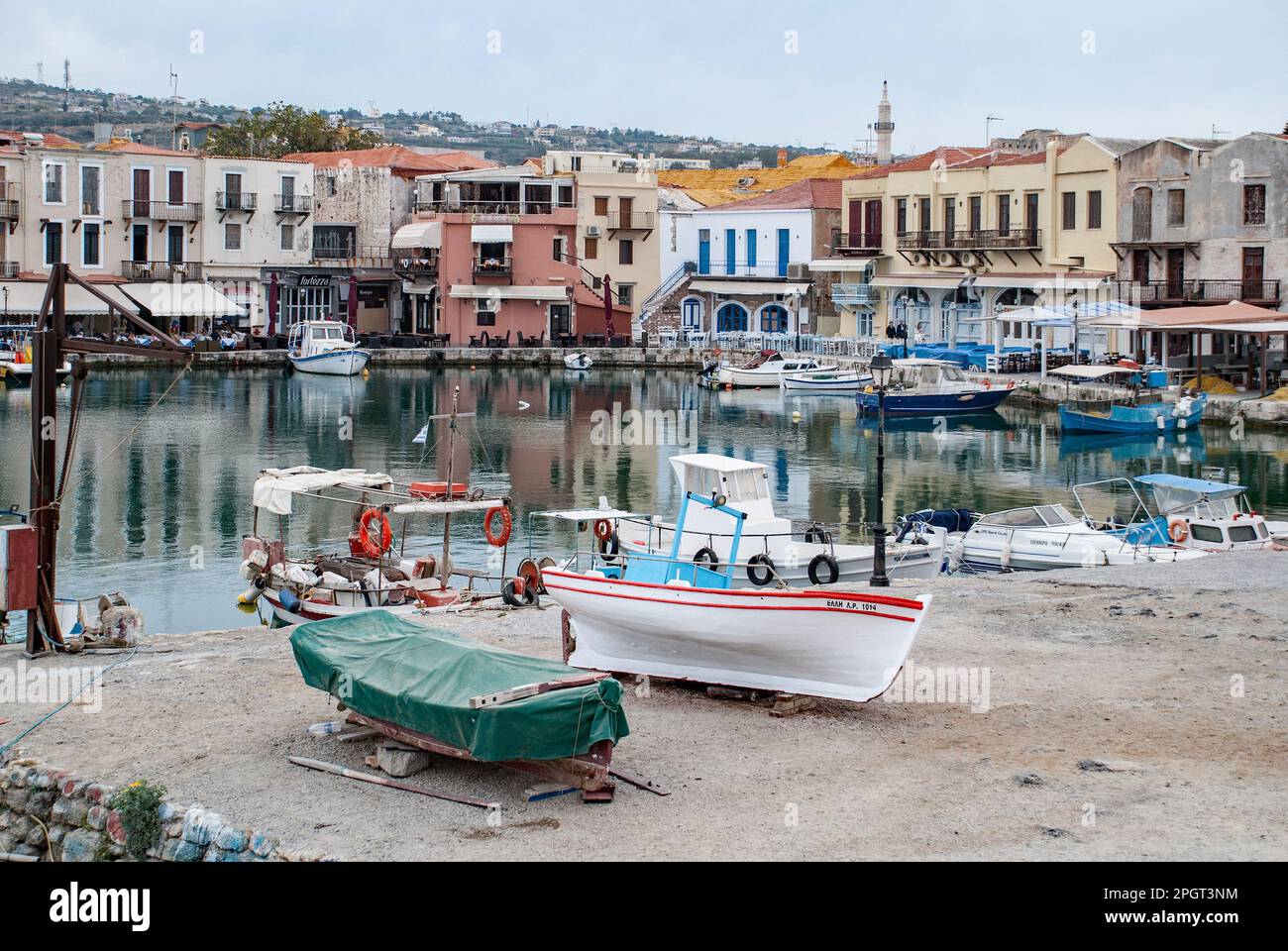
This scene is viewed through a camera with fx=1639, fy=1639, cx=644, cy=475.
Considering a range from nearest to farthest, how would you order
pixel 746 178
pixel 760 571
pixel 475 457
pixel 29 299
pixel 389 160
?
pixel 760 571 → pixel 475 457 → pixel 29 299 → pixel 389 160 → pixel 746 178

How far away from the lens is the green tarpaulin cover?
11.9 meters

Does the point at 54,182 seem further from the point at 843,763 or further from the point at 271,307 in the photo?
the point at 843,763

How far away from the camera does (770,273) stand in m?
75.2

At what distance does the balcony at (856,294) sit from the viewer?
234 feet

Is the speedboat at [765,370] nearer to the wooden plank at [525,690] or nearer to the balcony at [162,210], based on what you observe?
the balcony at [162,210]

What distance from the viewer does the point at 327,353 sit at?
66.9 metres

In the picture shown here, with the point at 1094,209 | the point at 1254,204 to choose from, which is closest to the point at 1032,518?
the point at 1254,204

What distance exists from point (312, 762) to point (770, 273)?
64126mm

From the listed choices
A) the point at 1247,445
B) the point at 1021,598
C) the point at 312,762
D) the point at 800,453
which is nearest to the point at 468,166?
the point at 800,453

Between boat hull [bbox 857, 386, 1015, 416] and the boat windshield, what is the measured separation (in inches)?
1060

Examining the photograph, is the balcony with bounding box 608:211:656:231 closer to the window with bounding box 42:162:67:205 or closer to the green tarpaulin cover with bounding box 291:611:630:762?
the window with bounding box 42:162:67:205

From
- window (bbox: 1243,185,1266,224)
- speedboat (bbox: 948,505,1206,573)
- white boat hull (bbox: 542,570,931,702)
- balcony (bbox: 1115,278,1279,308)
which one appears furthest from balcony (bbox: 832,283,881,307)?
white boat hull (bbox: 542,570,931,702)

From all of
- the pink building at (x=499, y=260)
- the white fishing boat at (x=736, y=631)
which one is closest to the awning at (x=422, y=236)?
the pink building at (x=499, y=260)

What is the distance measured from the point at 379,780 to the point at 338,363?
55.8 m
